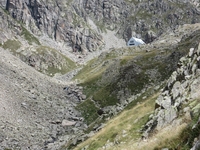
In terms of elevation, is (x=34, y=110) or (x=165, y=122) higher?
(x=165, y=122)

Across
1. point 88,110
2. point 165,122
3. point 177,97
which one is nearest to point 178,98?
point 177,97

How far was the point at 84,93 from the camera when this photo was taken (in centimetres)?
8381

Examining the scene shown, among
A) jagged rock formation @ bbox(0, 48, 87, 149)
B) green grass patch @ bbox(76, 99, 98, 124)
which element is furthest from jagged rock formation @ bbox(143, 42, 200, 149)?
green grass patch @ bbox(76, 99, 98, 124)

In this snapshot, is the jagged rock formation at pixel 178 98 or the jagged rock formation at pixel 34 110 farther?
the jagged rock formation at pixel 34 110

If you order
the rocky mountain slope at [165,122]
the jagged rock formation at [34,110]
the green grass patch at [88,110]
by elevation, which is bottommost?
the green grass patch at [88,110]

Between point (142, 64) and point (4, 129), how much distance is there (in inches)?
2008

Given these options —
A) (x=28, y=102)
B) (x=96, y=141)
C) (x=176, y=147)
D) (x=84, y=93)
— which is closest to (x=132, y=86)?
(x=84, y=93)

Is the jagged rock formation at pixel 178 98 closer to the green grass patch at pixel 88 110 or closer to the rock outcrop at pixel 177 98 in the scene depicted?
the rock outcrop at pixel 177 98

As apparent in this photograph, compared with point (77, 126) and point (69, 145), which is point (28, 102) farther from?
point (69, 145)

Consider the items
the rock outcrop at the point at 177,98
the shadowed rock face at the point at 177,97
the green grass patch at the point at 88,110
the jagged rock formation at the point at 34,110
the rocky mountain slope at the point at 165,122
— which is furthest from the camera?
the green grass patch at the point at 88,110

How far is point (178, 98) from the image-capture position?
25406mm

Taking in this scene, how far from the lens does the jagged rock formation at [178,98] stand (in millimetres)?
21562

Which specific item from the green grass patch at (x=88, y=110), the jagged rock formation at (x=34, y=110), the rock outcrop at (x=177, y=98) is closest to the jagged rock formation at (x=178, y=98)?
the rock outcrop at (x=177, y=98)

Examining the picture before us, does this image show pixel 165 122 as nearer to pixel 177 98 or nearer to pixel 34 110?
pixel 177 98
